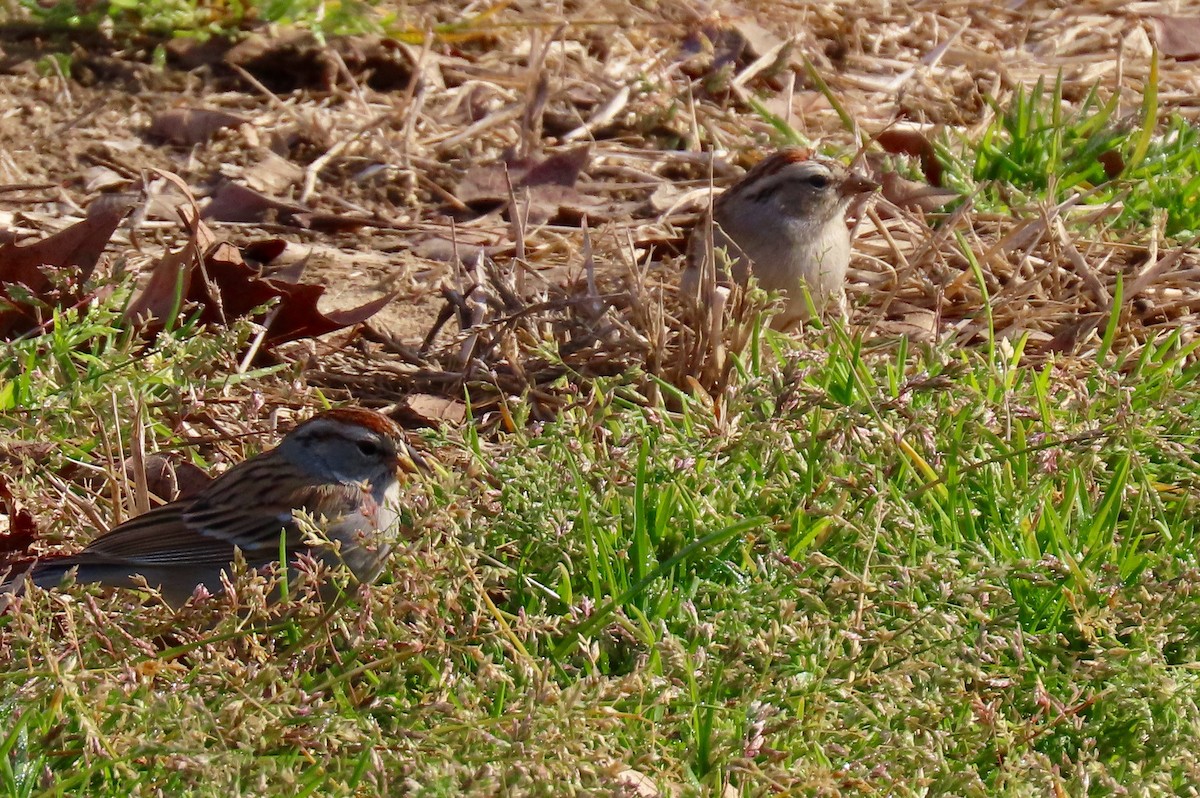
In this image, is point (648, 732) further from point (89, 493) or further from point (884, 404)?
point (89, 493)

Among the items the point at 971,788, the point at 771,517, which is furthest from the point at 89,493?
the point at 971,788

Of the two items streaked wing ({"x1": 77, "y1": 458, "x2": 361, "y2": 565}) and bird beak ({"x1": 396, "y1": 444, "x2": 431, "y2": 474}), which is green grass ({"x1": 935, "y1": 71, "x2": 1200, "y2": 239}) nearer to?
bird beak ({"x1": 396, "y1": 444, "x2": 431, "y2": 474})

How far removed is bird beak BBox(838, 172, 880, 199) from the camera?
4.91 m

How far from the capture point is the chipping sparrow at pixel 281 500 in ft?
11.5

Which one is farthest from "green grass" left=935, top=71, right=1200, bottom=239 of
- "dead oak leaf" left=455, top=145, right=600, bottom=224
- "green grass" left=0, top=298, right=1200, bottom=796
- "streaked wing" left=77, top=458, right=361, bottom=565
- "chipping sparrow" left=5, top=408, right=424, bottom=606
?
"streaked wing" left=77, top=458, right=361, bottom=565

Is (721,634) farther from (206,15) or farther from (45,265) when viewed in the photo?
(206,15)

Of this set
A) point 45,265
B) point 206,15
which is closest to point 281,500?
point 45,265

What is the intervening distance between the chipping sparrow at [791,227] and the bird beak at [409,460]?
Result: 56.1 inches

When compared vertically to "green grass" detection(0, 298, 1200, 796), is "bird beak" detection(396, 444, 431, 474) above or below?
below

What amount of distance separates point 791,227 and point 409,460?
184cm

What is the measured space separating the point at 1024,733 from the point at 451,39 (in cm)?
455

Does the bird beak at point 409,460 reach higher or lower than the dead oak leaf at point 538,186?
higher

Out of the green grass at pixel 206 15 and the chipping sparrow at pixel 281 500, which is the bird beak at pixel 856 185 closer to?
the chipping sparrow at pixel 281 500

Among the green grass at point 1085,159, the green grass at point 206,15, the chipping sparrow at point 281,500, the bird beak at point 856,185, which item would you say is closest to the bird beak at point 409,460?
the chipping sparrow at point 281,500
